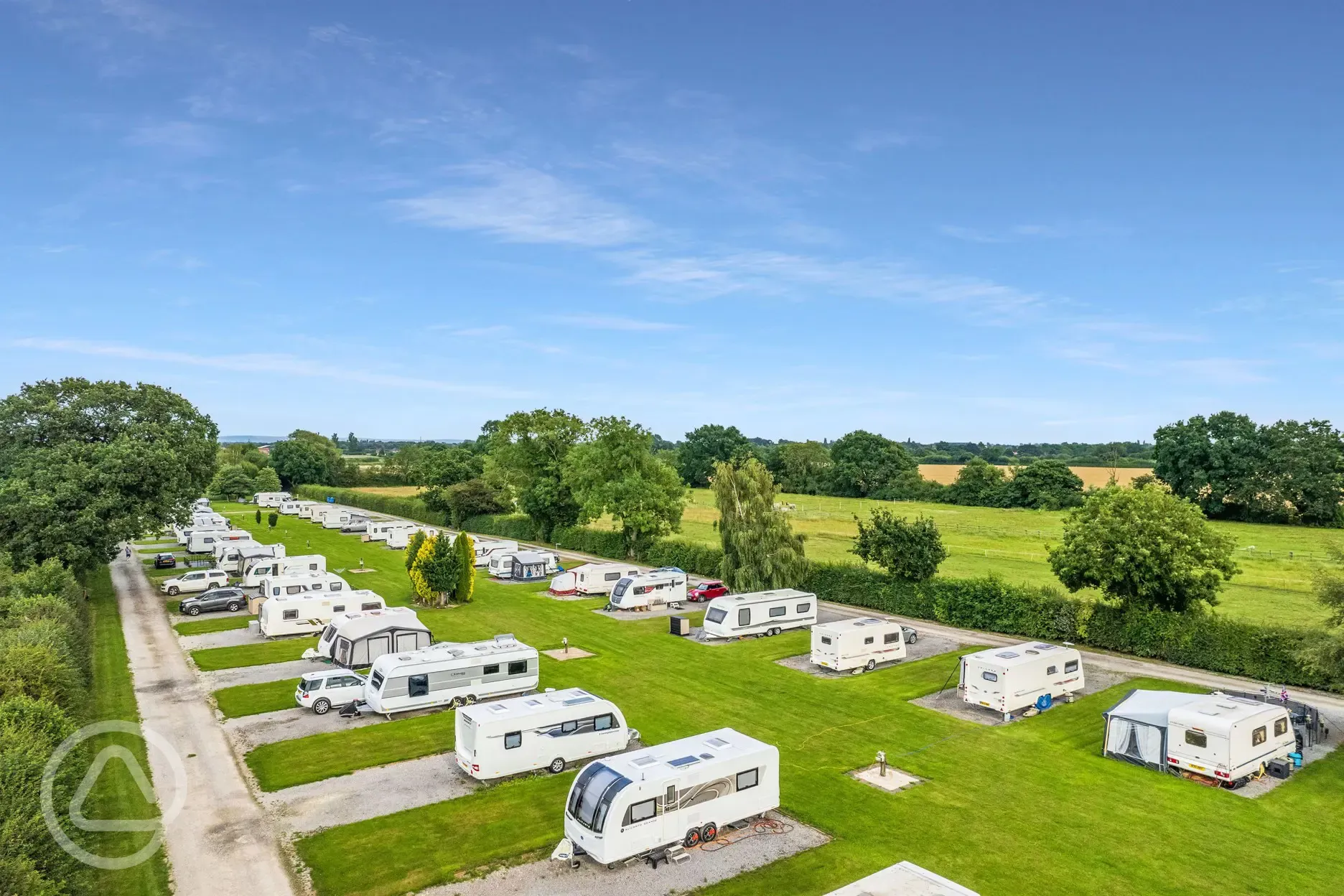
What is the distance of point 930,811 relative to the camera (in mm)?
17250

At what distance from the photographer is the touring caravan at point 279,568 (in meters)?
42.3

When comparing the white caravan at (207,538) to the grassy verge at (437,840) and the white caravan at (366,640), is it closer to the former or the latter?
the white caravan at (366,640)

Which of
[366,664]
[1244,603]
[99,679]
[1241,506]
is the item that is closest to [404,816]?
[366,664]

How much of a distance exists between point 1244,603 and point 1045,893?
1388 inches

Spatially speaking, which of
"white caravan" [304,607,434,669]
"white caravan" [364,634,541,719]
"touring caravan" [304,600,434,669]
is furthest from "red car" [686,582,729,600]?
"white caravan" [364,634,541,719]

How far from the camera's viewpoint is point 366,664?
2823 cm

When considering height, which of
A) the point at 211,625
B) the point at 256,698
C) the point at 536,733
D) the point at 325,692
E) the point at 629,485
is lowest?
the point at 256,698

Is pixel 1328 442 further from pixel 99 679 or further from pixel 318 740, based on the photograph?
pixel 99 679

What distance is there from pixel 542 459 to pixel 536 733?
4671cm

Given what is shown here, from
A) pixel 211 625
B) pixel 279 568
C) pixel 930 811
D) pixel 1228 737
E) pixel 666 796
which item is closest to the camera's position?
pixel 666 796

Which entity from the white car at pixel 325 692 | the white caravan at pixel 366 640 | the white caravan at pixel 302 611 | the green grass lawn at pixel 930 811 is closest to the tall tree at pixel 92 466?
the white caravan at pixel 302 611

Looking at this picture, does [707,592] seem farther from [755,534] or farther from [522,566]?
[522,566]

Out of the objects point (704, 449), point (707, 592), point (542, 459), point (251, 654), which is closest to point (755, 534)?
point (707, 592)

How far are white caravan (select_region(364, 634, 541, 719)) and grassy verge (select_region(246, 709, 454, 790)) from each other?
0.68m
